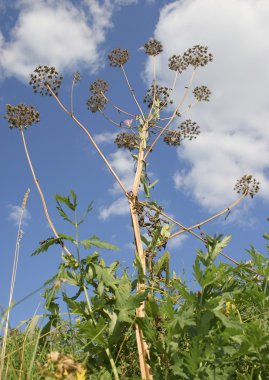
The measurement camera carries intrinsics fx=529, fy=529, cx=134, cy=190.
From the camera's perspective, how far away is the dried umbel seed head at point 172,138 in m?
6.11

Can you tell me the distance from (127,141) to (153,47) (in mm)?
2498

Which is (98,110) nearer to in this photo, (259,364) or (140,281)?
(140,281)

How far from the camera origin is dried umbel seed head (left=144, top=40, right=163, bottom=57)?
23.5 ft

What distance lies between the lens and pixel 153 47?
7.18m

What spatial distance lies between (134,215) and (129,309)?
1.10 metres

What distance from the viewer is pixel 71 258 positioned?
3277 mm

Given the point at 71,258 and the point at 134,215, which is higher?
the point at 134,215

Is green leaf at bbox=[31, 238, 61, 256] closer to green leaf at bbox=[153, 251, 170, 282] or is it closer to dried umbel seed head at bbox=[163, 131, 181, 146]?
green leaf at bbox=[153, 251, 170, 282]

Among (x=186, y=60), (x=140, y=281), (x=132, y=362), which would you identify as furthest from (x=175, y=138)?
(x=132, y=362)

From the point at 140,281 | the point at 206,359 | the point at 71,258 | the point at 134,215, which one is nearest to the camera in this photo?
the point at 206,359

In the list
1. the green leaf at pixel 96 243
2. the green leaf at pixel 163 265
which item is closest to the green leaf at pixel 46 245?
the green leaf at pixel 96 243

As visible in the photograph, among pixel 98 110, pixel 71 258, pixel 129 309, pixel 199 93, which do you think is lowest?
pixel 129 309

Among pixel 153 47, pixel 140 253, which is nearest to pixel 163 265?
pixel 140 253

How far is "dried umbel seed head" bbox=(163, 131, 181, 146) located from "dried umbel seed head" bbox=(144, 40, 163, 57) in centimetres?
154
